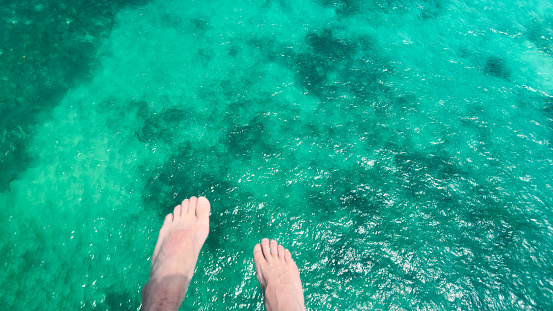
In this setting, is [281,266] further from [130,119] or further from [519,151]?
[519,151]

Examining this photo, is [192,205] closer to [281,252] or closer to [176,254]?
[176,254]

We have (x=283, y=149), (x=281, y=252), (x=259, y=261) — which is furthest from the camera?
(x=283, y=149)

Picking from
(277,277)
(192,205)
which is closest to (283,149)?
(192,205)

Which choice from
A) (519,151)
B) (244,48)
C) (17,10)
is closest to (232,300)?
(244,48)

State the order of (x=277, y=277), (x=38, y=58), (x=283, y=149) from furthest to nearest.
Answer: (x=38, y=58) → (x=283, y=149) → (x=277, y=277)

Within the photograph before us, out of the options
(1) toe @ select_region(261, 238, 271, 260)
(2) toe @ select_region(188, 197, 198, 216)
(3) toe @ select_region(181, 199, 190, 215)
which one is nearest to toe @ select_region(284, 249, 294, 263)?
(1) toe @ select_region(261, 238, 271, 260)

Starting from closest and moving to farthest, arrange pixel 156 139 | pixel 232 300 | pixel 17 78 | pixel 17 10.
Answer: pixel 232 300, pixel 156 139, pixel 17 78, pixel 17 10

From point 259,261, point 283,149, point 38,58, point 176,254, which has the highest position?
point 38,58
